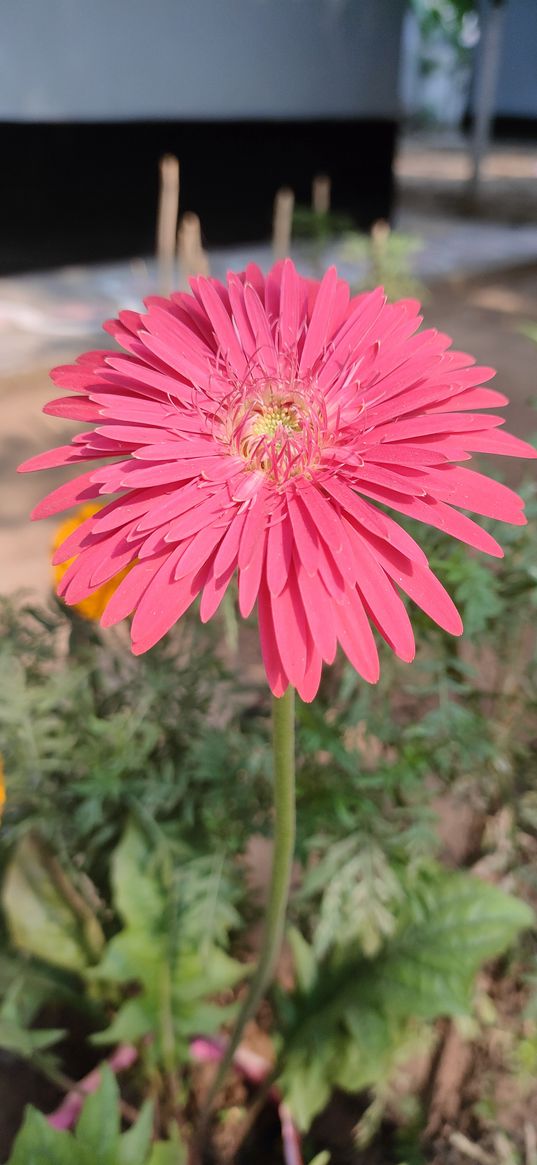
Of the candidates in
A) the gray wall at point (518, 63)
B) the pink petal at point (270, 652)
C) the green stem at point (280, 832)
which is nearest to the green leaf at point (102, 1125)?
the green stem at point (280, 832)

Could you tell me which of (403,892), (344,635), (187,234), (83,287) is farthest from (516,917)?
(83,287)

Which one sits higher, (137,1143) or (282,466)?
(282,466)

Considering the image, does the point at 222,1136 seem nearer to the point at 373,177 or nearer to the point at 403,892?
the point at 403,892

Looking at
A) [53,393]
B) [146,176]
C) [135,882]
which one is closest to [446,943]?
[135,882]

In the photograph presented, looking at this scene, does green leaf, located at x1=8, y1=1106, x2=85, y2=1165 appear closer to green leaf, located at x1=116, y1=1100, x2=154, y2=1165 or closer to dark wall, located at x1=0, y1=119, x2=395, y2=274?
green leaf, located at x1=116, y1=1100, x2=154, y2=1165

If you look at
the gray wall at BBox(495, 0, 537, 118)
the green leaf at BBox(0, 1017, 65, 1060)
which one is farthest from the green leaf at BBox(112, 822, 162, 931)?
the gray wall at BBox(495, 0, 537, 118)

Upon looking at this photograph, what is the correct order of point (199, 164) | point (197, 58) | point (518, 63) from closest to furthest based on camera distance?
point (197, 58) → point (199, 164) → point (518, 63)

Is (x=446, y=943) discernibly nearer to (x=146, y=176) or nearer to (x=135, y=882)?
(x=135, y=882)
